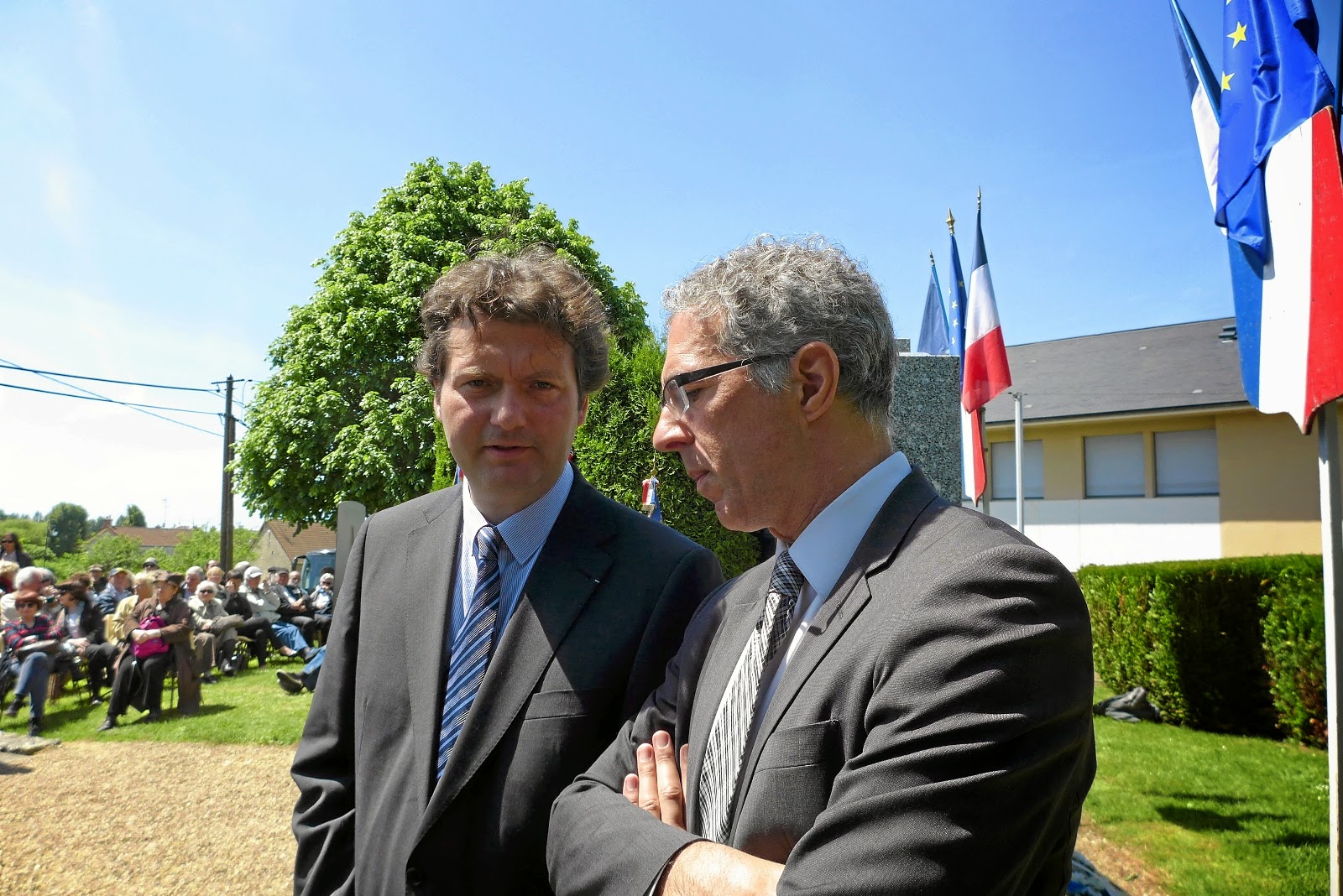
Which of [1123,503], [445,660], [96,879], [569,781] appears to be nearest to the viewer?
[569,781]

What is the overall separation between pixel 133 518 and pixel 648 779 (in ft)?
458

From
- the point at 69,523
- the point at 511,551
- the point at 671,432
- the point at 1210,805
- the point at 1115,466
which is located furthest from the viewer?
the point at 69,523

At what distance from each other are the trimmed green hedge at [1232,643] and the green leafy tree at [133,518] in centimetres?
13165

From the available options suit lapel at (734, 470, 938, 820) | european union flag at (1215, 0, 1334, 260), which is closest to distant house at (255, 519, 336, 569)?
european union flag at (1215, 0, 1334, 260)

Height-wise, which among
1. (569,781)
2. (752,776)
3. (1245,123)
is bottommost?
(569,781)

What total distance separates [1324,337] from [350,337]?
769 inches

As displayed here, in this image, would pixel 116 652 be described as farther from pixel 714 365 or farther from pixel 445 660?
pixel 714 365

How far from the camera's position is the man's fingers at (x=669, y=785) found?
172 centimetres

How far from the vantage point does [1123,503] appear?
65.5 ft

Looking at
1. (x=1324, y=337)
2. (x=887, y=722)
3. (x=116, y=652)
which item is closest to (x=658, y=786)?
(x=887, y=722)

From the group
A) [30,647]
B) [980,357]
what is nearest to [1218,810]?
[980,357]

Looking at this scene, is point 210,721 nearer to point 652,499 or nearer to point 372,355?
point 652,499

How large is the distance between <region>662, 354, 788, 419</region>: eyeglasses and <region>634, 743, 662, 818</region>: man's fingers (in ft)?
2.42

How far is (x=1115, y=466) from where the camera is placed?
20.4 metres
